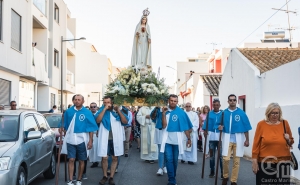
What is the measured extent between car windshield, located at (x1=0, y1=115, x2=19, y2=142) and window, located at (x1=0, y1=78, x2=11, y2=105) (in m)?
10.3

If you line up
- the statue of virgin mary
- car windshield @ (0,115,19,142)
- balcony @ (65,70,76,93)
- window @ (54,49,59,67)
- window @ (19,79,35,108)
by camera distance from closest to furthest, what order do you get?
car windshield @ (0,115,19,142), the statue of virgin mary, window @ (19,79,35,108), window @ (54,49,59,67), balcony @ (65,70,76,93)

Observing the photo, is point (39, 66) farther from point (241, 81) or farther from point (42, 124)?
point (42, 124)

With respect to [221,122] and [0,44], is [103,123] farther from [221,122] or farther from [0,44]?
[0,44]

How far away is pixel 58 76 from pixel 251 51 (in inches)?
634

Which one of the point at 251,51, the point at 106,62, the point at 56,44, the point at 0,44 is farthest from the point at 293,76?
the point at 106,62

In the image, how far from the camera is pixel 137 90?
9695mm

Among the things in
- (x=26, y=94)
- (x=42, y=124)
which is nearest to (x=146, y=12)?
(x=42, y=124)

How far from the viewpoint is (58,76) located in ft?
97.2

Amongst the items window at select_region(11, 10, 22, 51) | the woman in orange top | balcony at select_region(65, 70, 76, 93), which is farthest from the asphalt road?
balcony at select_region(65, 70, 76, 93)

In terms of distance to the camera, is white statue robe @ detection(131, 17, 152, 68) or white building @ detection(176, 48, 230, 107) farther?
white building @ detection(176, 48, 230, 107)

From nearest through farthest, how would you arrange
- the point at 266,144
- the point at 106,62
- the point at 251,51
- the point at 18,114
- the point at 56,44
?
the point at 266,144 < the point at 18,114 < the point at 251,51 < the point at 56,44 < the point at 106,62

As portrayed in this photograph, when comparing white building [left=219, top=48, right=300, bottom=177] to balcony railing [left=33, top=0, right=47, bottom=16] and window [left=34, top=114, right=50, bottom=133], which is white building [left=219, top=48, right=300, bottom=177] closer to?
window [left=34, top=114, right=50, bottom=133]

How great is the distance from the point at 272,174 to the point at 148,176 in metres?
4.79

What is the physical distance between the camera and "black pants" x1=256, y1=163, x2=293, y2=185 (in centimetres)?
604
